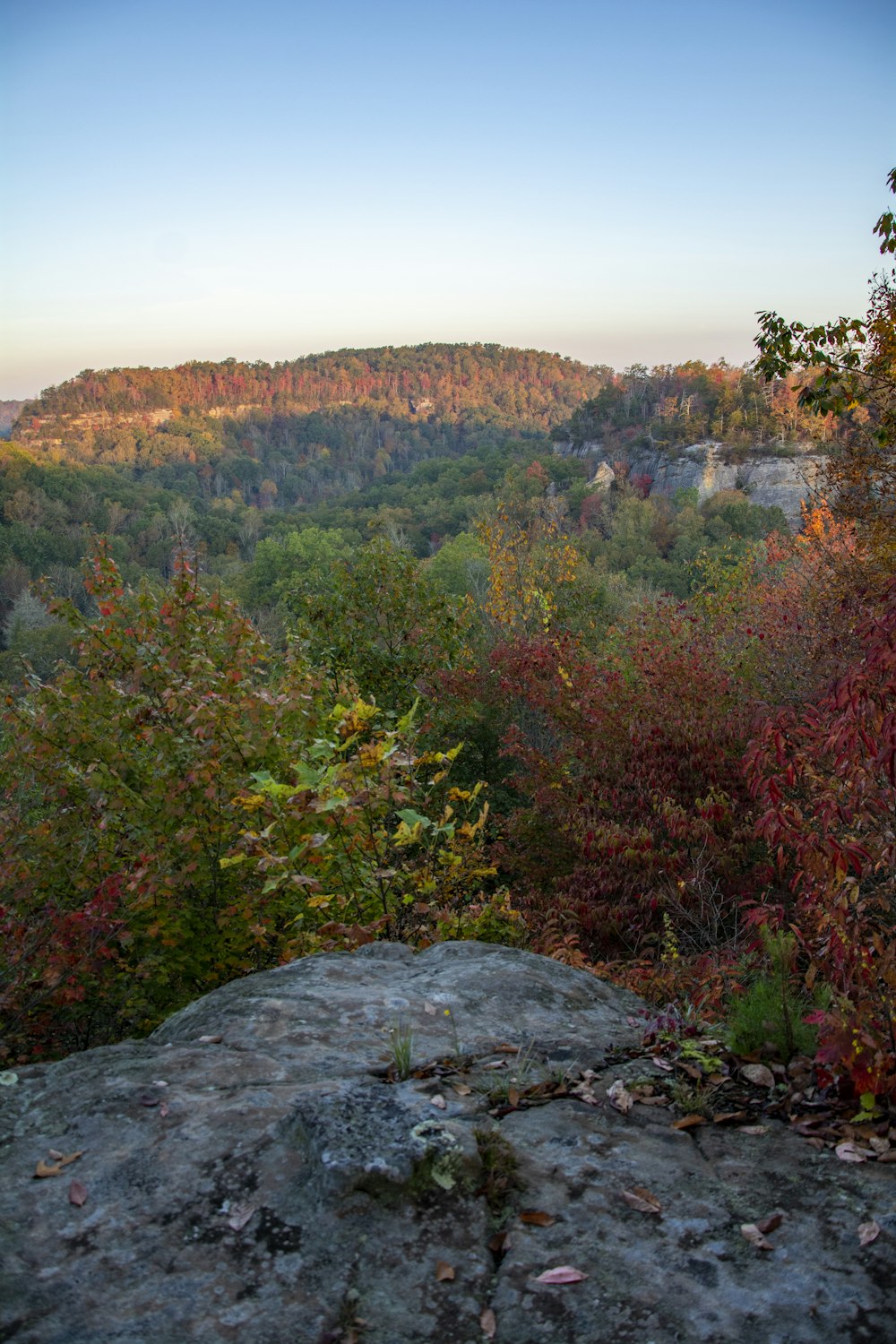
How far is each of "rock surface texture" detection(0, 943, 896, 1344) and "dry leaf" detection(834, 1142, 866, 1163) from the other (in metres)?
0.02

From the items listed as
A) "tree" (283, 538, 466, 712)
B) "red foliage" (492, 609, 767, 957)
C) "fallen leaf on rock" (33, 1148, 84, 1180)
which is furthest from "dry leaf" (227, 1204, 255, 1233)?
"tree" (283, 538, 466, 712)

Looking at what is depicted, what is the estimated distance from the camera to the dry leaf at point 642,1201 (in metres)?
2.52

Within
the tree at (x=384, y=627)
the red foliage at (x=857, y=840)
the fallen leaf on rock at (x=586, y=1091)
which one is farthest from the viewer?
the tree at (x=384, y=627)

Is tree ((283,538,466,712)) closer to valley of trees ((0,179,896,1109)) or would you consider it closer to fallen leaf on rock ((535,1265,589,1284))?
valley of trees ((0,179,896,1109))

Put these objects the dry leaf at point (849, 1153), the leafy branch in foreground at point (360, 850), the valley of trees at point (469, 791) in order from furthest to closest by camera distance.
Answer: the leafy branch in foreground at point (360, 850) < the valley of trees at point (469, 791) < the dry leaf at point (849, 1153)

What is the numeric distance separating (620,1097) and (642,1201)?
0.56 m

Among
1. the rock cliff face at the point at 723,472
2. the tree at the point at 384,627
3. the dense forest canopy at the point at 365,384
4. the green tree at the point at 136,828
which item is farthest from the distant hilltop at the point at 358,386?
the green tree at the point at 136,828

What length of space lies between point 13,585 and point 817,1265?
74877 mm

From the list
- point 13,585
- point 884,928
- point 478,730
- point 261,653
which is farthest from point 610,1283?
point 13,585

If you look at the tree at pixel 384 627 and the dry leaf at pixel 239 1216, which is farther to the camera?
the tree at pixel 384 627

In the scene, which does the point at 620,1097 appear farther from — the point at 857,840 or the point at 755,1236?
the point at 857,840

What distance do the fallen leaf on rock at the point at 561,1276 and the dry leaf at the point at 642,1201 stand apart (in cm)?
31

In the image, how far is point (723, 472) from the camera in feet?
223

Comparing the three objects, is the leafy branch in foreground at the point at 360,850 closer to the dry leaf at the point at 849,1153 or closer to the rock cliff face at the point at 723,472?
the dry leaf at the point at 849,1153
